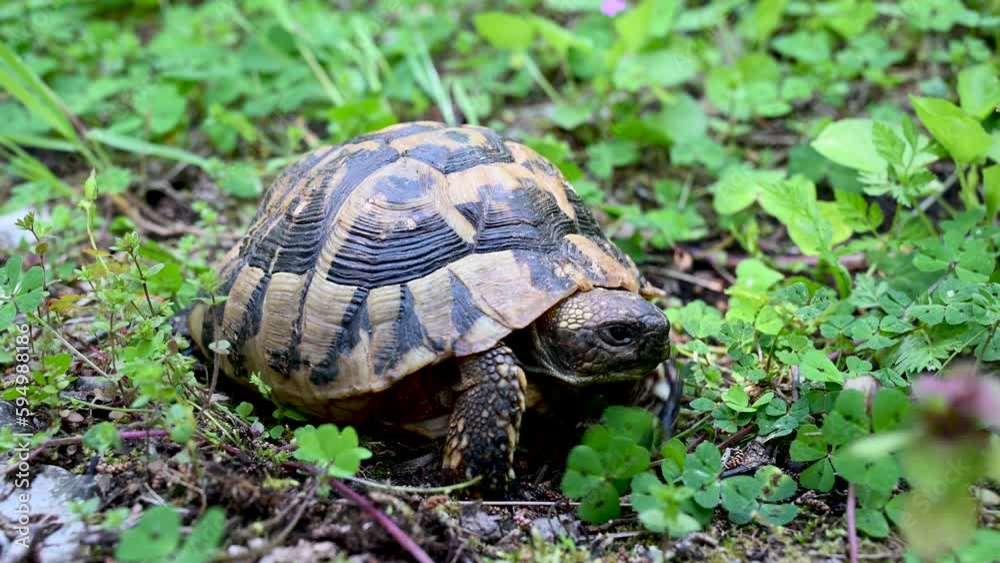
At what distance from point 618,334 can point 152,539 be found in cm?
141

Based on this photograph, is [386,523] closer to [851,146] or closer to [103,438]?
[103,438]

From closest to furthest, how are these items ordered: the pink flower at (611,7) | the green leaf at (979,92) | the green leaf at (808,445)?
1. the green leaf at (808,445)
2. the green leaf at (979,92)
3. the pink flower at (611,7)

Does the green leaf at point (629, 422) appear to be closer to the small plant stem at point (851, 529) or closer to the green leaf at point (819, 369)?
the green leaf at point (819, 369)

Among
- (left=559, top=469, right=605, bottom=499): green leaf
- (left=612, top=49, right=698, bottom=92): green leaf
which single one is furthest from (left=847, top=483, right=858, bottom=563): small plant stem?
(left=612, top=49, right=698, bottom=92): green leaf

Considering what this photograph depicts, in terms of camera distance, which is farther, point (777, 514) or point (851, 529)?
point (777, 514)

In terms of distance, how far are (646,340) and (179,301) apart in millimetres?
1898

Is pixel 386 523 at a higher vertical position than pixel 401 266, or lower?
lower

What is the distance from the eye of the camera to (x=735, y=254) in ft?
13.4

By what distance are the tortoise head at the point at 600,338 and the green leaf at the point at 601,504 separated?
1.35ft

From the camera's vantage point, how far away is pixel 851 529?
2.13 meters

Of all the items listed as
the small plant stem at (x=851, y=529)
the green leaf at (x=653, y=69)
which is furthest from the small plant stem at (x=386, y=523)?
the green leaf at (x=653, y=69)

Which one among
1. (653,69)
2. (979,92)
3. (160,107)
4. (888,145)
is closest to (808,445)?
(888,145)

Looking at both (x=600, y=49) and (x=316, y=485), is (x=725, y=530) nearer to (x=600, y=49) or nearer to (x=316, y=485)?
(x=316, y=485)

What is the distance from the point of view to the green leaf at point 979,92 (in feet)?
11.1
